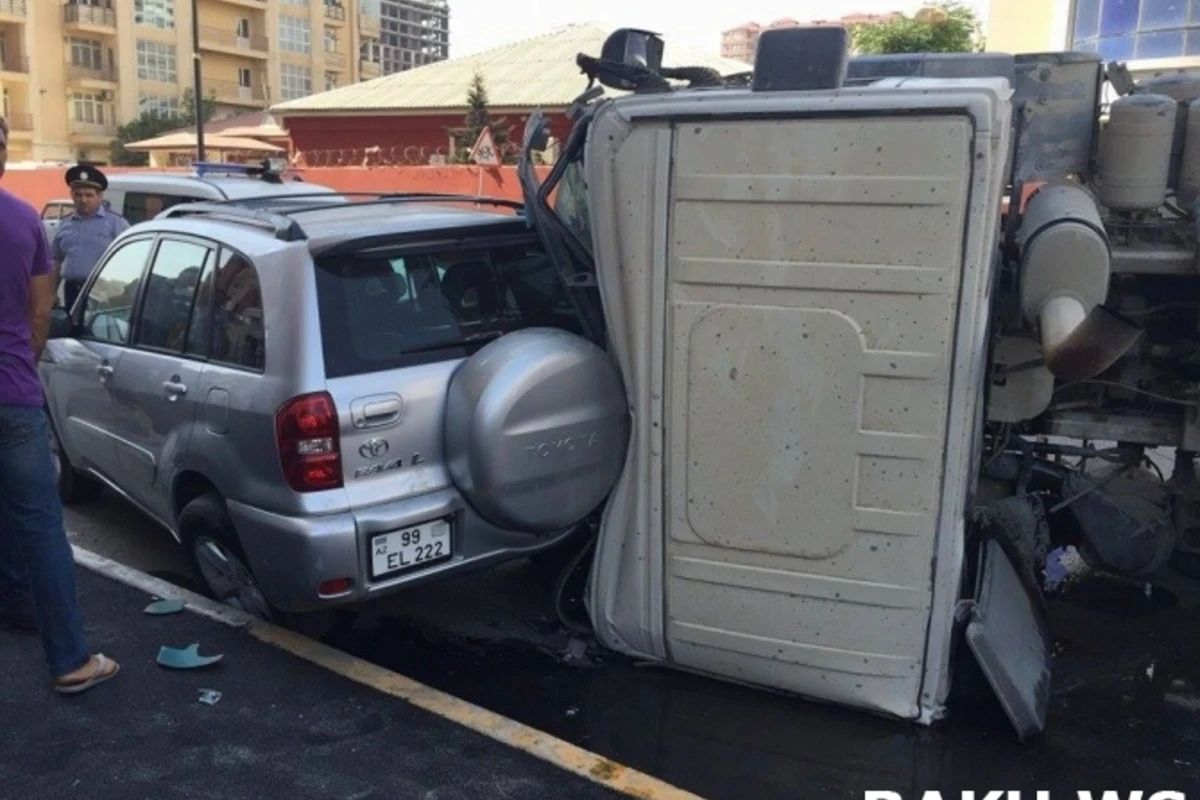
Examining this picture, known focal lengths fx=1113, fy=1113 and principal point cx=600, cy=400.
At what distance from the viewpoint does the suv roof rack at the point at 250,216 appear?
3.97 m

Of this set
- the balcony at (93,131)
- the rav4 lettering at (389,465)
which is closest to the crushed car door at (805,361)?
the rav4 lettering at (389,465)

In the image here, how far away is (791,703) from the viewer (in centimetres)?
388

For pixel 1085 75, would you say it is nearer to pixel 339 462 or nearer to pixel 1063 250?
pixel 1063 250

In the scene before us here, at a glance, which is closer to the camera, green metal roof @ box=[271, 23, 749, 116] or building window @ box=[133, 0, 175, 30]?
green metal roof @ box=[271, 23, 749, 116]

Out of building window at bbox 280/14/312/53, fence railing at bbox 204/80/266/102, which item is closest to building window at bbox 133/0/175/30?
fence railing at bbox 204/80/266/102

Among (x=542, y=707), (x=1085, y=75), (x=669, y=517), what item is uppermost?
(x=1085, y=75)

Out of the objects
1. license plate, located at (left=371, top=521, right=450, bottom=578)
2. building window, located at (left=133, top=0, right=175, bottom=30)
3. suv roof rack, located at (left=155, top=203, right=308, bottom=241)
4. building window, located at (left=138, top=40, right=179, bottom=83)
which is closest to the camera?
license plate, located at (left=371, top=521, right=450, bottom=578)

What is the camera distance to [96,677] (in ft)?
12.6

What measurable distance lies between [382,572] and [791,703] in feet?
4.89

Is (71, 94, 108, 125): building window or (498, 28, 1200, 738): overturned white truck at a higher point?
(71, 94, 108, 125): building window

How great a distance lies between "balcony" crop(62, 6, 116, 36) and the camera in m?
58.6

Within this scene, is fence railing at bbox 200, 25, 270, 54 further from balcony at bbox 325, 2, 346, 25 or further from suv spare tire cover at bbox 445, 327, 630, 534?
suv spare tire cover at bbox 445, 327, 630, 534

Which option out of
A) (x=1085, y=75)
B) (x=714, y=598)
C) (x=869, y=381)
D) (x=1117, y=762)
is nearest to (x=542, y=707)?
(x=714, y=598)

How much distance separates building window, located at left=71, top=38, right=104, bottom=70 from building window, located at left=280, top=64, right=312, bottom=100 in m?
11.2
